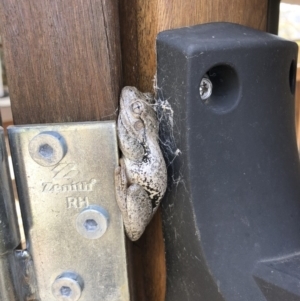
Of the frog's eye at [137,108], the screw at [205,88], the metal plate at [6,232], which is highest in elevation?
the screw at [205,88]

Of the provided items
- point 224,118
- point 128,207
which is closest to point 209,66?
point 224,118

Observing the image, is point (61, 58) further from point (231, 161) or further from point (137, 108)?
point (231, 161)

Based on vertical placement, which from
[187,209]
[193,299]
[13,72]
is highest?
[13,72]

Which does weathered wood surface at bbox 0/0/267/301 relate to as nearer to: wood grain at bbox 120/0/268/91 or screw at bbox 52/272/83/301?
wood grain at bbox 120/0/268/91

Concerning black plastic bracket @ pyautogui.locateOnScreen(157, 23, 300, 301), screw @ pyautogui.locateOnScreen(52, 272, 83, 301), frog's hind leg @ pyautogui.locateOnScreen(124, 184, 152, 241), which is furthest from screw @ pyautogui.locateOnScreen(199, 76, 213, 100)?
screw @ pyautogui.locateOnScreen(52, 272, 83, 301)

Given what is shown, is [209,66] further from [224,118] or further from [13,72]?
[13,72]

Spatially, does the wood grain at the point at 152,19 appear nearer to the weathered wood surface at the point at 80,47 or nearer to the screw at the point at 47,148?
the weathered wood surface at the point at 80,47

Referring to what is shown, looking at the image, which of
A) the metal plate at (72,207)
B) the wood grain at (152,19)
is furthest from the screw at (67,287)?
the wood grain at (152,19)
